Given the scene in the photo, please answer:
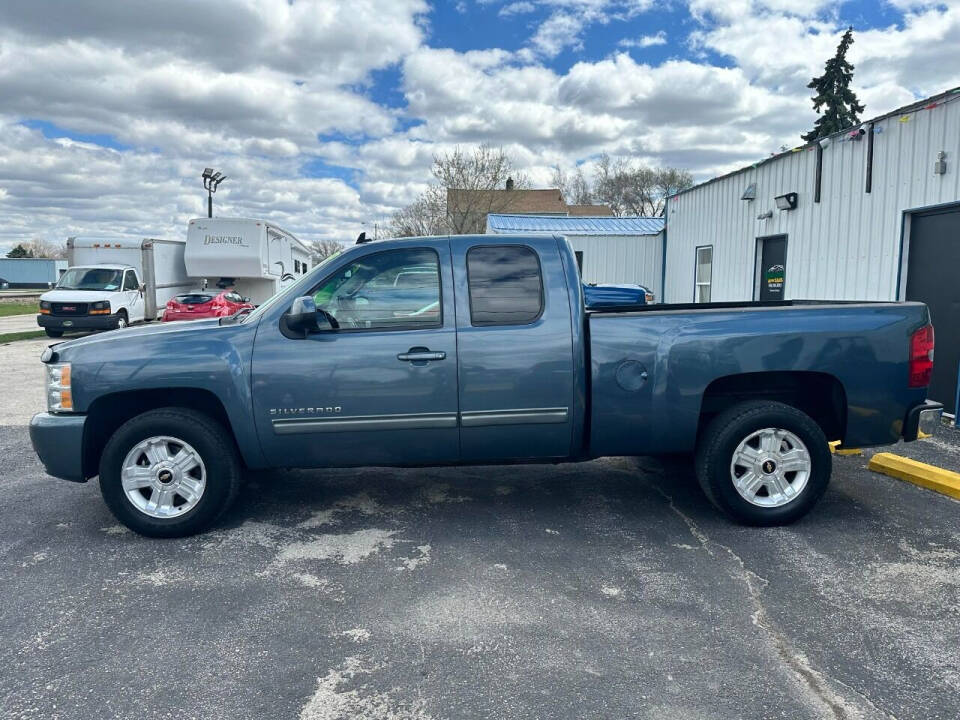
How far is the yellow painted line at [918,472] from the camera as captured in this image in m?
5.23

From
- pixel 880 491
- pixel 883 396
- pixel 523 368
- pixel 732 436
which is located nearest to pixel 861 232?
pixel 880 491

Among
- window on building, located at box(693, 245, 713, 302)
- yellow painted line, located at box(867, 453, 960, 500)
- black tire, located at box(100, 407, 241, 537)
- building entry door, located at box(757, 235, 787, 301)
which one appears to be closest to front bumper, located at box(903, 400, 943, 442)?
yellow painted line, located at box(867, 453, 960, 500)

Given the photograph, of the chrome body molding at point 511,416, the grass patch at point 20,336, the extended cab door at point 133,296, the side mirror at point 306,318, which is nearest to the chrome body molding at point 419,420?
the chrome body molding at point 511,416

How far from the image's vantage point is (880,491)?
5340mm

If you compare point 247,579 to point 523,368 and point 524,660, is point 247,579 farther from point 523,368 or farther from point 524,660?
point 523,368

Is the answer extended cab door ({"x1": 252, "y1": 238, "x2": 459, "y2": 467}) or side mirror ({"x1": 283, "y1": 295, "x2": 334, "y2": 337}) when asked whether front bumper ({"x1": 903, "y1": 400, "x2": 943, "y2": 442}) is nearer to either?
extended cab door ({"x1": 252, "y1": 238, "x2": 459, "y2": 467})

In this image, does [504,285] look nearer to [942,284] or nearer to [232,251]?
[942,284]

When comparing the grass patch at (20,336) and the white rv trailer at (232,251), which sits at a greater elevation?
the white rv trailer at (232,251)

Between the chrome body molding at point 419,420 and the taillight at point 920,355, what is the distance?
2.19 m

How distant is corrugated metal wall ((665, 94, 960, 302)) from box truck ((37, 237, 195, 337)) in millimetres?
15669

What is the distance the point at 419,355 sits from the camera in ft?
14.0

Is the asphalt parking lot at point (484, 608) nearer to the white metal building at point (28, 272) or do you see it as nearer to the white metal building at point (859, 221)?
the white metal building at point (859, 221)

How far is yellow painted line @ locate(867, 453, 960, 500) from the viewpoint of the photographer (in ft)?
17.1

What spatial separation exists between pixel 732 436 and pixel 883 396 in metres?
1.00
